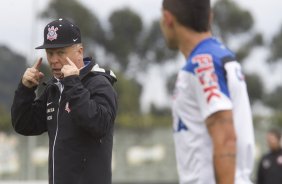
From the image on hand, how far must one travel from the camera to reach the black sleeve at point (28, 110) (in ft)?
18.8

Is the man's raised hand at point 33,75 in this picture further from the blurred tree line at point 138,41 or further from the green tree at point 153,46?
the green tree at point 153,46

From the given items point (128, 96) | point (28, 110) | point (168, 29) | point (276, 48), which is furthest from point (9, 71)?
point (168, 29)

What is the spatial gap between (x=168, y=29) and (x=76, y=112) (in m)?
1.38

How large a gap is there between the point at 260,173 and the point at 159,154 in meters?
19.4

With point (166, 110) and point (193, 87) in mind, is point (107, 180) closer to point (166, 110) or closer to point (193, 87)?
point (193, 87)

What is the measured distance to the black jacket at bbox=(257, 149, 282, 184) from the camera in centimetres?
1304

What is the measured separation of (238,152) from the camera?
3652 millimetres

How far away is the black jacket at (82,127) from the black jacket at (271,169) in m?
8.02

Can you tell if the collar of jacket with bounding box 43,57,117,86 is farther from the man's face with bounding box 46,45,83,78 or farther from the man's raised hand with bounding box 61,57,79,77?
the man's raised hand with bounding box 61,57,79,77

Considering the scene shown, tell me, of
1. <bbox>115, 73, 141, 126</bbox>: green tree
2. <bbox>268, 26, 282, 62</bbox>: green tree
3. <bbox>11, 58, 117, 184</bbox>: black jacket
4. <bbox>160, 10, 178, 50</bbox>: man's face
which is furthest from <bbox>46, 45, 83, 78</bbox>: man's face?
<bbox>268, 26, 282, 62</bbox>: green tree

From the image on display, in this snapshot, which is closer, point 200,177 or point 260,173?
point 200,177

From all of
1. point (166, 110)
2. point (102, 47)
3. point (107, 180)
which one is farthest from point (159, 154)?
point (107, 180)

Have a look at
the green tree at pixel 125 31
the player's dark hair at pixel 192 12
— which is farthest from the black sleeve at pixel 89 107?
the green tree at pixel 125 31

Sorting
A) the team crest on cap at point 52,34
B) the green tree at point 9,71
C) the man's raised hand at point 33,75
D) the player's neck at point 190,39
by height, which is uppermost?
the team crest on cap at point 52,34
